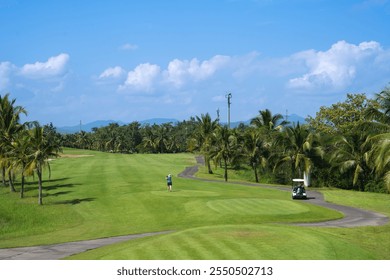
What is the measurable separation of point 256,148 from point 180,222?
3728 centimetres

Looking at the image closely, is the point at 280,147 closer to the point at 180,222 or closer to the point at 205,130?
the point at 205,130

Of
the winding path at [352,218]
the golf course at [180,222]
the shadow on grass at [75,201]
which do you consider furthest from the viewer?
the shadow on grass at [75,201]

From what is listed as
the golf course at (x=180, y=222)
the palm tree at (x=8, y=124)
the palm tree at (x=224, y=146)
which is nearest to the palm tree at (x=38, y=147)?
the golf course at (x=180, y=222)

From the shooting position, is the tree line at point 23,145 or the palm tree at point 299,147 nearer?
the tree line at point 23,145

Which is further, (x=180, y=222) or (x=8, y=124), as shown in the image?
(x=8, y=124)

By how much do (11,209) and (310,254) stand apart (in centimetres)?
3252

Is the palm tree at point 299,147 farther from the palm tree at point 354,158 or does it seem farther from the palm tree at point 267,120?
the palm tree at point 267,120

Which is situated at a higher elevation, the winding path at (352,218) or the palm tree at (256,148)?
the palm tree at (256,148)

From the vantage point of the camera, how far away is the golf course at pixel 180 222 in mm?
18797

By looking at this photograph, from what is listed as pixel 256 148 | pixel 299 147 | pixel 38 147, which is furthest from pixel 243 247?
pixel 256 148

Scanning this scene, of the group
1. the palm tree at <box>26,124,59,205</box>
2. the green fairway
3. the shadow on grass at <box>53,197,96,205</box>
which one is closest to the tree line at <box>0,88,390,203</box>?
the palm tree at <box>26,124,59,205</box>

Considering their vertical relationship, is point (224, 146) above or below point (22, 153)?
→ above

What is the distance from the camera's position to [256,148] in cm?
6825

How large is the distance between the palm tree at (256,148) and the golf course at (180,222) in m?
13.4
